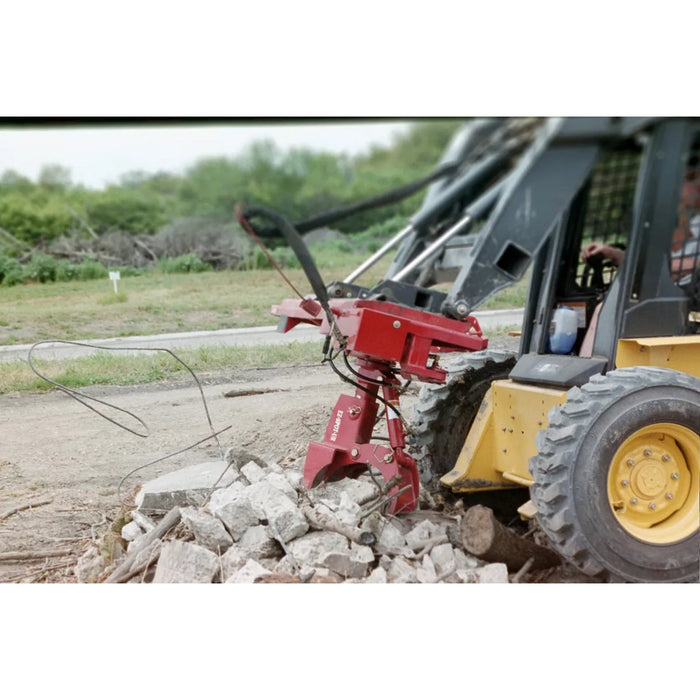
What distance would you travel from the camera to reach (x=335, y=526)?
11.9ft

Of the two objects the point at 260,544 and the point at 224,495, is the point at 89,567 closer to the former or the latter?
the point at 224,495

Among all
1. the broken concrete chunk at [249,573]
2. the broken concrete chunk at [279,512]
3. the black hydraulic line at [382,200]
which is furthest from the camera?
the broken concrete chunk at [279,512]

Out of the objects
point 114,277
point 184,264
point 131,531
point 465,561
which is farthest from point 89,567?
point 465,561

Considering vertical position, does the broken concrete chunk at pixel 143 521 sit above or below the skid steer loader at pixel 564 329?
below

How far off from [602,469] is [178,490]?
6.70ft

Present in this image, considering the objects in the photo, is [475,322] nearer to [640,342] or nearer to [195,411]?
[640,342]

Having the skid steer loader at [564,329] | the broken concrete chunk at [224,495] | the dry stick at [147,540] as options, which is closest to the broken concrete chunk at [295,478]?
the skid steer loader at [564,329]

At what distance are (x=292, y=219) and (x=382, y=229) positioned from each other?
1.55 ft

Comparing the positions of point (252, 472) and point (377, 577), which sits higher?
point (252, 472)

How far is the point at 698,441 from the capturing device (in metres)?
3.31

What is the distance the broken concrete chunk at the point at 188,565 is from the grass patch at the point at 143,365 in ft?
3.13

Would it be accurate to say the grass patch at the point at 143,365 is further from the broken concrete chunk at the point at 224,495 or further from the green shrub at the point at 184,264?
the broken concrete chunk at the point at 224,495

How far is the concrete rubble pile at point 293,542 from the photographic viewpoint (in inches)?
139

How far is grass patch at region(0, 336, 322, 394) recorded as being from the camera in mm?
3971
